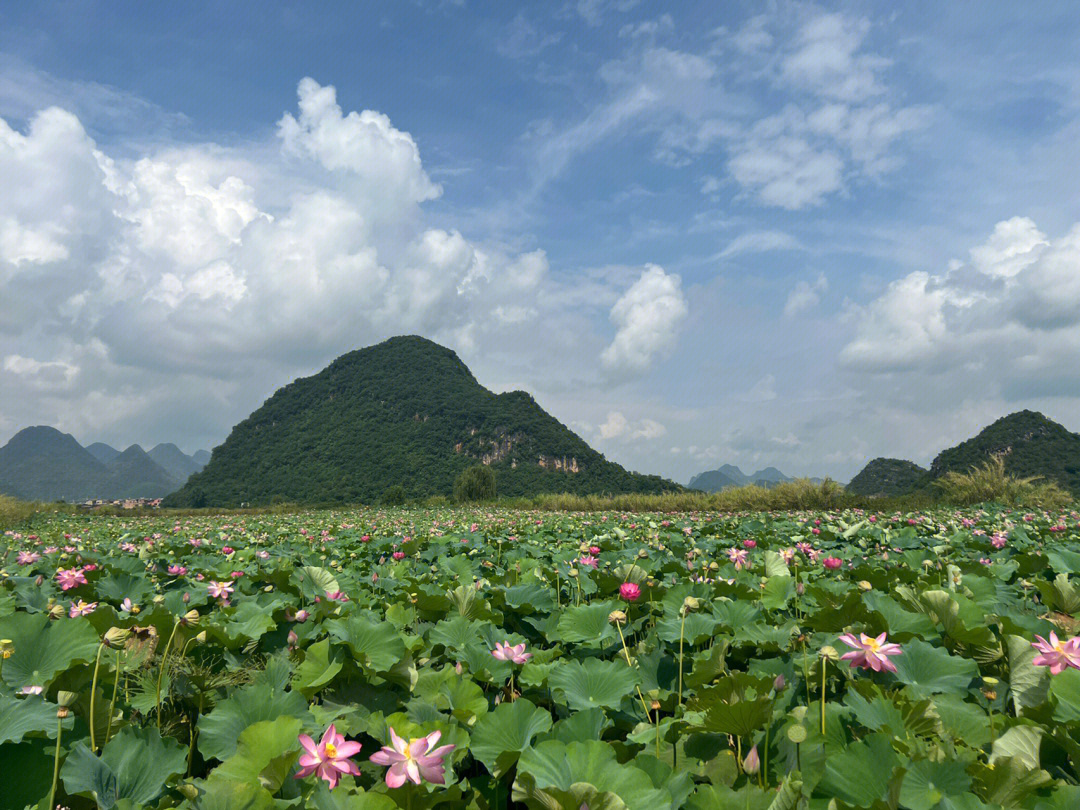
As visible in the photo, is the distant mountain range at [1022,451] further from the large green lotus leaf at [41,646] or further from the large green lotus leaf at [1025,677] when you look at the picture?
the large green lotus leaf at [41,646]

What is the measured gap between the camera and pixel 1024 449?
49281mm

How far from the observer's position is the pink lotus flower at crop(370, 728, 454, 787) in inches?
43.0

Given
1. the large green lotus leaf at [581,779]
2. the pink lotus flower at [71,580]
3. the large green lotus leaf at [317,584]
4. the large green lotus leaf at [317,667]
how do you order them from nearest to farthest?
the large green lotus leaf at [581,779] < the large green lotus leaf at [317,667] < the large green lotus leaf at [317,584] < the pink lotus flower at [71,580]

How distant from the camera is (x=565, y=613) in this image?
221cm

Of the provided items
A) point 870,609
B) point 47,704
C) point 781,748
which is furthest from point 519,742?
point 870,609

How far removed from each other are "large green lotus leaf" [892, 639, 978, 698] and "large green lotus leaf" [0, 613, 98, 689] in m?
2.37

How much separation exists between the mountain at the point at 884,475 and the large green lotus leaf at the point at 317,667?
67175 millimetres

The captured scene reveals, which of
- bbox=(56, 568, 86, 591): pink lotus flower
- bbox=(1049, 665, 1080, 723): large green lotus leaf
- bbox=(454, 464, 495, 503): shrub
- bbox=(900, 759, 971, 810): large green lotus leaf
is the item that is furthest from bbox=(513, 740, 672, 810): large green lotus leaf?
bbox=(454, 464, 495, 503): shrub

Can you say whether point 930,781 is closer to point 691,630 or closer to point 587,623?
point 691,630

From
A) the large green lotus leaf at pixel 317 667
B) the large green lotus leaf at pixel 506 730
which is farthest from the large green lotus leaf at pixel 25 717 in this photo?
the large green lotus leaf at pixel 506 730

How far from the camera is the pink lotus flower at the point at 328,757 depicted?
3.72ft

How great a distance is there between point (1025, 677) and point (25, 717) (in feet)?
8.17

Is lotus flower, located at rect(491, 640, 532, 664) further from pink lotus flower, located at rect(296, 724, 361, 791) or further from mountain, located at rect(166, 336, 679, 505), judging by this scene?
mountain, located at rect(166, 336, 679, 505)

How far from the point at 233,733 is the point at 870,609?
2.06m
